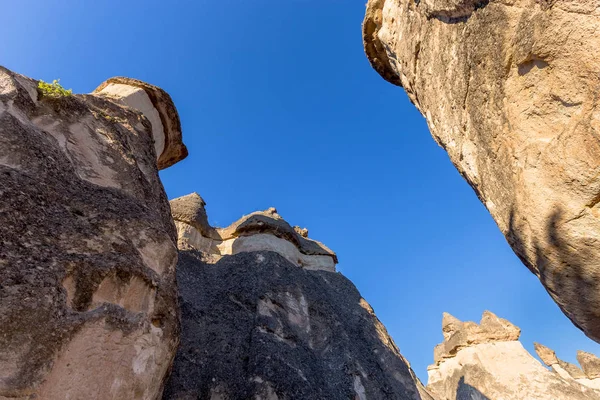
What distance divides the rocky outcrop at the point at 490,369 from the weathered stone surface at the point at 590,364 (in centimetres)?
750

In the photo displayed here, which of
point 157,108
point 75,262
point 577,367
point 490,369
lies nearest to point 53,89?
point 75,262

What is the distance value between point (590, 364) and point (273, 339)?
2835cm

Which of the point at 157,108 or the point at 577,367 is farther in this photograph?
the point at 577,367

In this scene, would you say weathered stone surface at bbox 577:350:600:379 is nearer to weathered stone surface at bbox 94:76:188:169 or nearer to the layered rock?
the layered rock

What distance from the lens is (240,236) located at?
16234 mm

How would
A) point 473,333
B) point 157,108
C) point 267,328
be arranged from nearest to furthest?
point 267,328
point 157,108
point 473,333

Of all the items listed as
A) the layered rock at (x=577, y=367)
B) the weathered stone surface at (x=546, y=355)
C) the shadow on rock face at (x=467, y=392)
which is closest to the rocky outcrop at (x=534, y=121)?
the shadow on rock face at (x=467, y=392)

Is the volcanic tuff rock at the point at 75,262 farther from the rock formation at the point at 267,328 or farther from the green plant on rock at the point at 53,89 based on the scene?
the rock formation at the point at 267,328

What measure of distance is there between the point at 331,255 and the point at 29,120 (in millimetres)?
14807

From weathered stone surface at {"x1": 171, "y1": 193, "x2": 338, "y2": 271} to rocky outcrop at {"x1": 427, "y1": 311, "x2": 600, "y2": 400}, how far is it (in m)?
9.17

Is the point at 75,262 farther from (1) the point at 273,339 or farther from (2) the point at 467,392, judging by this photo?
(2) the point at 467,392

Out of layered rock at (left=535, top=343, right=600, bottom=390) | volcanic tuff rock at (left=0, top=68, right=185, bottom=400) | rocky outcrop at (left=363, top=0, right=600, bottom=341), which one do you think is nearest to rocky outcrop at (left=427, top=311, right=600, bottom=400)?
layered rock at (left=535, top=343, right=600, bottom=390)

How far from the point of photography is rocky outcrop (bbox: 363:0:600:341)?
333cm

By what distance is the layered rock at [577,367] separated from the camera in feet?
81.5
